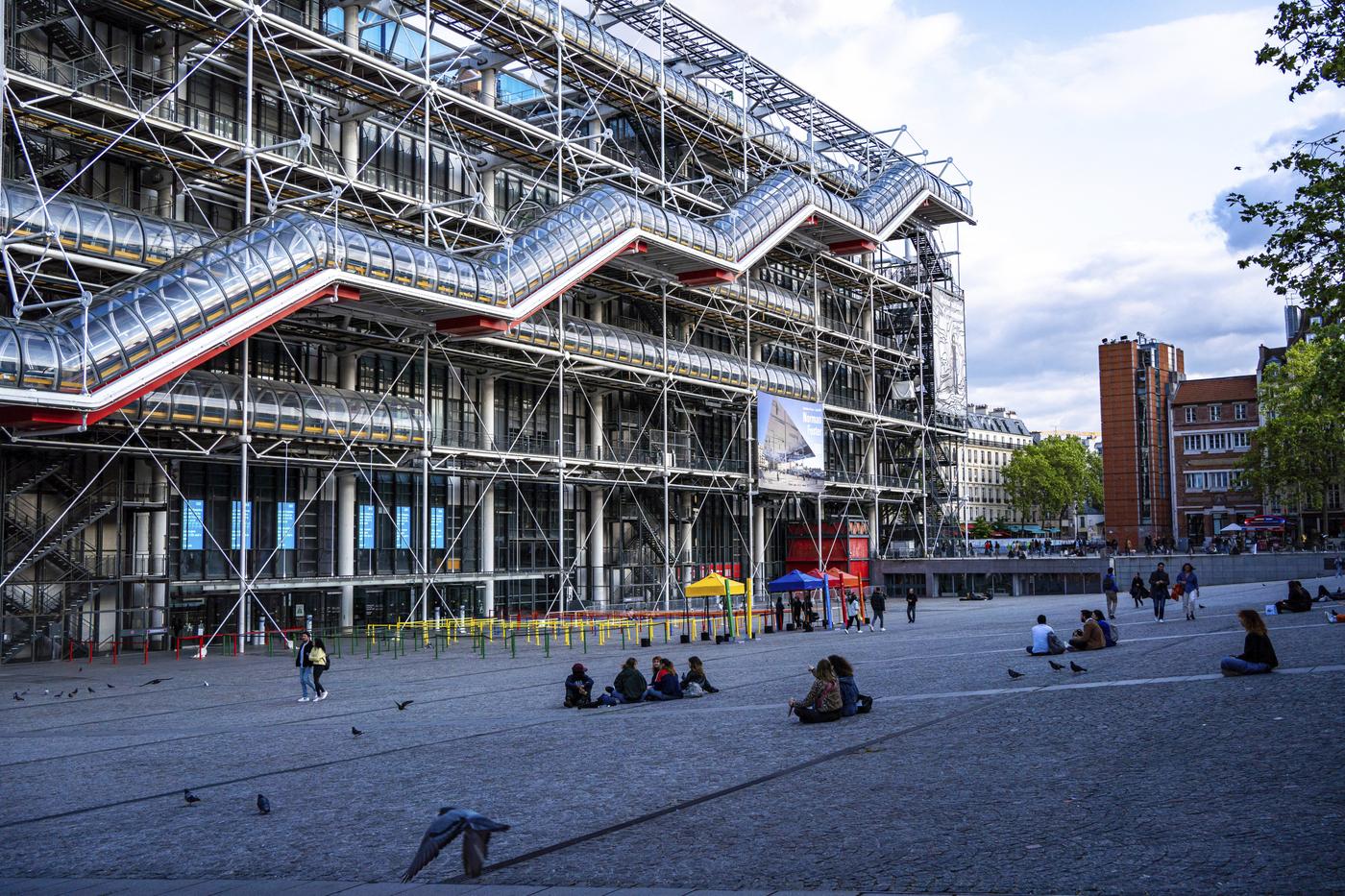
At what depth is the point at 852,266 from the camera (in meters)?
61.7

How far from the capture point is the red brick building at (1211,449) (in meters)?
82.5

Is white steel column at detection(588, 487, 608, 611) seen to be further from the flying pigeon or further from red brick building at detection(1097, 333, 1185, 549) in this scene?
red brick building at detection(1097, 333, 1185, 549)

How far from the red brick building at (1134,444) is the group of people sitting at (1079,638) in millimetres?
66782

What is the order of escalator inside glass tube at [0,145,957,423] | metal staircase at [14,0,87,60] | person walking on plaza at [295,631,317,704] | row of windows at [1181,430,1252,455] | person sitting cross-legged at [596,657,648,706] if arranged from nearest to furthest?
person sitting cross-legged at [596,657,648,706], person walking on plaza at [295,631,317,704], escalator inside glass tube at [0,145,957,423], metal staircase at [14,0,87,60], row of windows at [1181,430,1252,455]

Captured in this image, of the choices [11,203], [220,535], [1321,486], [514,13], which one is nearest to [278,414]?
[220,535]

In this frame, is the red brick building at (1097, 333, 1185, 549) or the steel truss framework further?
the red brick building at (1097, 333, 1185, 549)

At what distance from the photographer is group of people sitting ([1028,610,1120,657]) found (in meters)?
21.7

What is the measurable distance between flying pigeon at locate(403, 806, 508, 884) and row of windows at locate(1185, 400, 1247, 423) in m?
83.9

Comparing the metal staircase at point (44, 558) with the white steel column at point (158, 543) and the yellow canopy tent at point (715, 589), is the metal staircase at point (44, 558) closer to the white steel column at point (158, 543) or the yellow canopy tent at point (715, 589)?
the white steel column at point (158, 543)

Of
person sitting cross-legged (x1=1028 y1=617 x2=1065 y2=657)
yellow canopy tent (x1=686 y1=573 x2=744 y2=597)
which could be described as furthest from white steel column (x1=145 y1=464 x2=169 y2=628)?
person sitting cross-legged (x1=1028 y1=617 x2=1065 y2=657)

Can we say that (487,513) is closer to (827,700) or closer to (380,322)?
(380,322)

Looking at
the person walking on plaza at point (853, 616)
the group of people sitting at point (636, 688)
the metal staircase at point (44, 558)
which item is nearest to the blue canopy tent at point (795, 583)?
the person walking on plaza at point (853, 616)

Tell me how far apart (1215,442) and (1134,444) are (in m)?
5.50

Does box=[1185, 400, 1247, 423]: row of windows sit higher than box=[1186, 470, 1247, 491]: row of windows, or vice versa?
box=[1185, 400, 1247, 423]: row of windows
